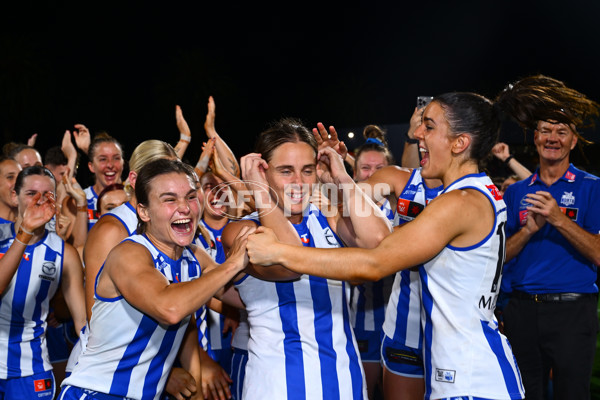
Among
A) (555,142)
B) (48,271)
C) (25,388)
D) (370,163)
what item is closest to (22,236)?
(48,271)

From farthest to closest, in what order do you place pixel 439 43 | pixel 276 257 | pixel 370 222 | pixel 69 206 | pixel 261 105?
pixel 261 105 → pixel 439 43 → pixel 69 206 → pixel 370 222 → pixel 276 257

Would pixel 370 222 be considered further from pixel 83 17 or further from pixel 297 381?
pixel 83 17

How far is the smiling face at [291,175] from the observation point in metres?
2.73

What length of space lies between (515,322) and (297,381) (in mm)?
2588

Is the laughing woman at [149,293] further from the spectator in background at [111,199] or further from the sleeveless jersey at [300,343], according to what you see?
the spectator in background at [111,199]

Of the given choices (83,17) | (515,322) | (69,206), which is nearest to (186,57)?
(83,17)

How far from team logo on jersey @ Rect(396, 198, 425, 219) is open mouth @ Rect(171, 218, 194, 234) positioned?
154 centimetres

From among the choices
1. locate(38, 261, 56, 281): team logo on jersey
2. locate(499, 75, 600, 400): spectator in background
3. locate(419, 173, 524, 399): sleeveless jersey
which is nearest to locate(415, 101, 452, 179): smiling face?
locate(419, 173, 524, 399): sleeveless jersey

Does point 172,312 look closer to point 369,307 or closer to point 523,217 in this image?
point 369,307

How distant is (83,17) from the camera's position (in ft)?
125

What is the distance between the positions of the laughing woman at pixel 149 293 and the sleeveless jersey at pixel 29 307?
3.46 feet

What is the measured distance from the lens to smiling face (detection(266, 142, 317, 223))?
2.73 metres

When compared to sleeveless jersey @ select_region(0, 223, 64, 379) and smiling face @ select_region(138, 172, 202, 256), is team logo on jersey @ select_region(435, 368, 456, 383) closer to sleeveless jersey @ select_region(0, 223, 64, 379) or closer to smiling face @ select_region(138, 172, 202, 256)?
smiling face @ select_region(138, 172, 202, 256)

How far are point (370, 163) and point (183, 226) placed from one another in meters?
2.97
